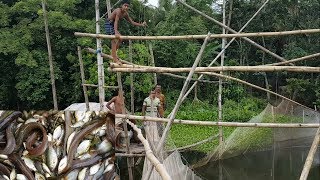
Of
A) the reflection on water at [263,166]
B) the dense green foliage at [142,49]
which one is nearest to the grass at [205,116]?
the dense green foliage at [142,49]

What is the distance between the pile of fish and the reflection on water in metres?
4.89

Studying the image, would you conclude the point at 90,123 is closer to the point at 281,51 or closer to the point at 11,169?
the point at 11,169

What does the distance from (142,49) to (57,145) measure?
8182mm

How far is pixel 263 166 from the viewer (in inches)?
276

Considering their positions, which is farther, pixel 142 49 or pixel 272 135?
pixel 142 49

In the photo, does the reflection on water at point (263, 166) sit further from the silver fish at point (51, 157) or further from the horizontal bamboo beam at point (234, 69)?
the silver fish at point (51, 157)

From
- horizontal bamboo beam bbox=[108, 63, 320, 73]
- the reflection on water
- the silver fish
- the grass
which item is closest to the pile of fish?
the silver fish

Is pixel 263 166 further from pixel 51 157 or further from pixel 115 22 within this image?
pixel 51 157

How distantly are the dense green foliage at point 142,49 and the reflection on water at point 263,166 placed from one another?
2640 millimetres

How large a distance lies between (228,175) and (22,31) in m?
5.37

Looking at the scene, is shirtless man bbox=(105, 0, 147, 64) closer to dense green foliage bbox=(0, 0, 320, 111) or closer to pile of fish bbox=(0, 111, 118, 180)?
pile of fish bbox=(0, 111, 118, 180)

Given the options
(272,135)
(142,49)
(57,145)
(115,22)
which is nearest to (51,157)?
(57,145)

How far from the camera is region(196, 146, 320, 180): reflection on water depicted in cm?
646

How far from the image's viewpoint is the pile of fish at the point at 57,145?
1.59 metres
